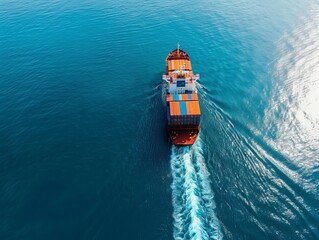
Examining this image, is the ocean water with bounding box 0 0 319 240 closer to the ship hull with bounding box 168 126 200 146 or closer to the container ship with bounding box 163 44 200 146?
the ship hull with bounding box 168 126 200 146

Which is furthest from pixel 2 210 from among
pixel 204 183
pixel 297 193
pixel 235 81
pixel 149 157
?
pixel 235 81

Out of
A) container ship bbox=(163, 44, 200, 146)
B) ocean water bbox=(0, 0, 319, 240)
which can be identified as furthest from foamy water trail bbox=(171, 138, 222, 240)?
container ship bbox=(163, 44, 200, 146)

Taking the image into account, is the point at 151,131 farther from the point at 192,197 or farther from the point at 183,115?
the point at 192,197

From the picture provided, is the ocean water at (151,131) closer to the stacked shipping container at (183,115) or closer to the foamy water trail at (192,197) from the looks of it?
the foamy water trail at (192,197)

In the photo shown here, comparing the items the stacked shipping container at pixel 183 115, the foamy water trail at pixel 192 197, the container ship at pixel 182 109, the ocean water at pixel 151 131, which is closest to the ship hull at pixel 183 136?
the container ship at pixel 182 109

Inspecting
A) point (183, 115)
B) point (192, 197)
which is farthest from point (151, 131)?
point (192, 197)

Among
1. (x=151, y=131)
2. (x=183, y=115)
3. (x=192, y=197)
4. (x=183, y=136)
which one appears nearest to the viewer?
A: (x=192, y=197)

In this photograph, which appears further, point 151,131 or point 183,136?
point 151,131
